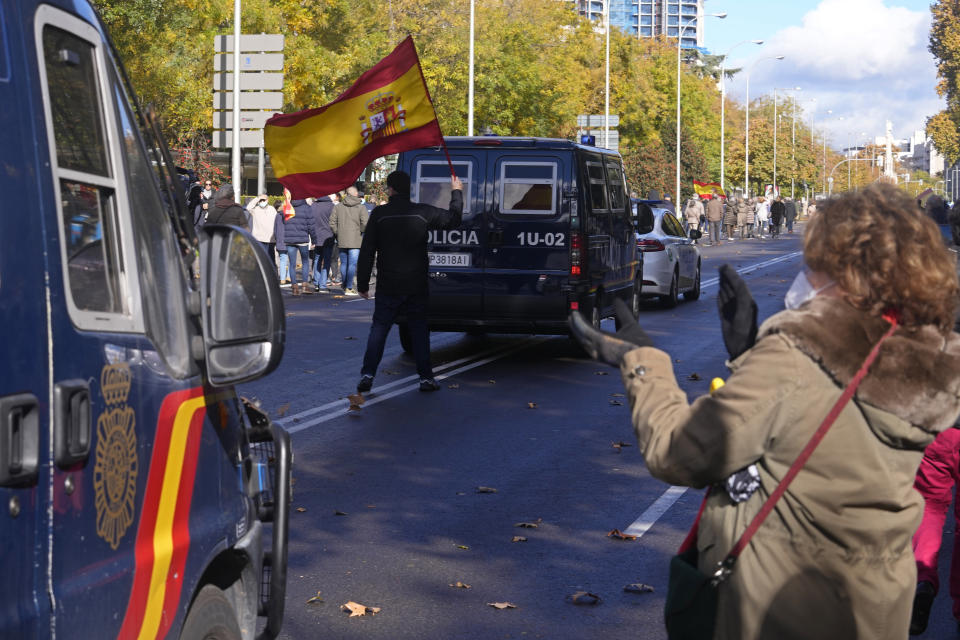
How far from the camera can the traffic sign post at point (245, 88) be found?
2253 centimetres

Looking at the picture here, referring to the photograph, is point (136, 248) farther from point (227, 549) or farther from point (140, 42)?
point (140, 42)

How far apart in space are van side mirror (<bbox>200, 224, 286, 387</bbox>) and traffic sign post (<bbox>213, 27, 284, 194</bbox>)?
19487 millimetres

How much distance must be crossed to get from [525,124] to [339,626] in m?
47.4

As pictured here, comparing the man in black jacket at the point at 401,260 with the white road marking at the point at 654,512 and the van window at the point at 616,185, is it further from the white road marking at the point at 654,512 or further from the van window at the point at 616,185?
the white road marking at the point at 654,512

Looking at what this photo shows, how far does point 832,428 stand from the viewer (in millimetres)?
2844

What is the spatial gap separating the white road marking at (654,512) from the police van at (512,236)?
18.4ft

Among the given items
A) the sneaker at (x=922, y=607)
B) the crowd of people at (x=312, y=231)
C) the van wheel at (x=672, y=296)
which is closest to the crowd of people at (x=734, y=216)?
the crowd of people at (x=312, y=231)

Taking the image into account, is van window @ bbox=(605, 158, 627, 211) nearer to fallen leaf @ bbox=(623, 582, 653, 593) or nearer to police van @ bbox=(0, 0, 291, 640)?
fallen leaf @ bbox=(623, 582, 653, 593)

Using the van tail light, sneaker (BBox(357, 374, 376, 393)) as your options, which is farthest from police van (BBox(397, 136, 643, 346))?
sneaker (BBox(357, 374, 376, 393))

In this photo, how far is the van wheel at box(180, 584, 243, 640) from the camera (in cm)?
312

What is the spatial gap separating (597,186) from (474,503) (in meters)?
7.29

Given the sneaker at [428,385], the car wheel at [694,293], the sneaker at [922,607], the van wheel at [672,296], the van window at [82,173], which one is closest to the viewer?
the van window at [82,173]

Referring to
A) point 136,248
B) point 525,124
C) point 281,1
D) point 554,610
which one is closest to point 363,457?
point 554,610

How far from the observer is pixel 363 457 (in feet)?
30.1
